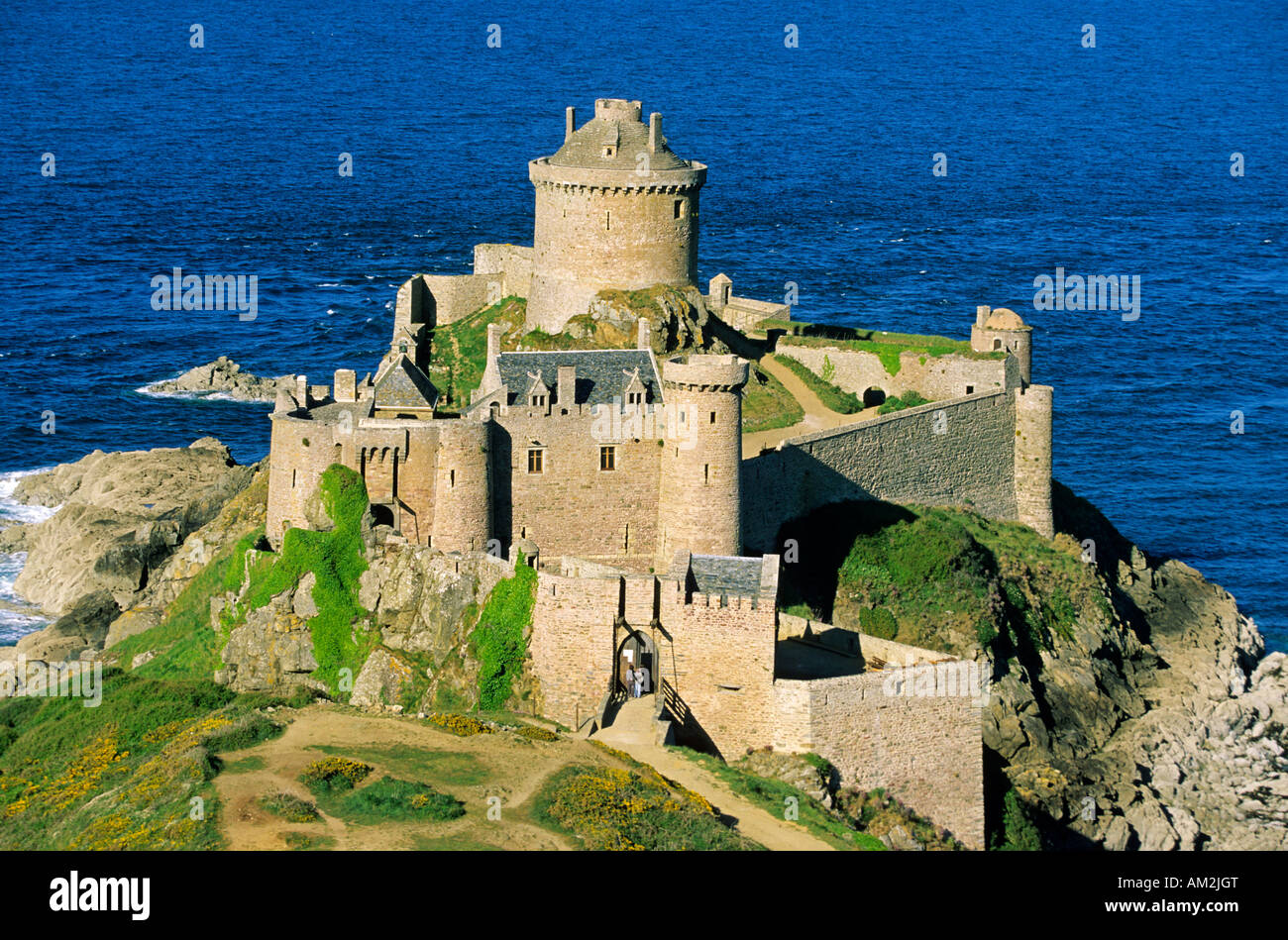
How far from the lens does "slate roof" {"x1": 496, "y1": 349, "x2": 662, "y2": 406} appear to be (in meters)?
64.9

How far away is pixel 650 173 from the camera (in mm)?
75812

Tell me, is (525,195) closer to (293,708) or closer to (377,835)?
(293,708)

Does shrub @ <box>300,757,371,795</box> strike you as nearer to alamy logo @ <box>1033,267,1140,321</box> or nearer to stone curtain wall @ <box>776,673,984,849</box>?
stone curtain wall @ <box>776,673,984,849</box>

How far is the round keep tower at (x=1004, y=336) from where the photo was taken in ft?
268

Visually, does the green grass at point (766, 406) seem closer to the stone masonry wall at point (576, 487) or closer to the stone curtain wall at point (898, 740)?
the stone masonry wall at point (576, 487)

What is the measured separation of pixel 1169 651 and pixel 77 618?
1758 inches

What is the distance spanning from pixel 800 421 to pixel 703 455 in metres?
13.9

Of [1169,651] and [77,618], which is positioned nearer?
[77,618]

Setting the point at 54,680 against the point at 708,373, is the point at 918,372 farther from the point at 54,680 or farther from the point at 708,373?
the point at 54,680

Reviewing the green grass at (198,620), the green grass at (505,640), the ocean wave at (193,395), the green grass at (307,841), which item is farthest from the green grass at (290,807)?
the ocean wave at (193,395)

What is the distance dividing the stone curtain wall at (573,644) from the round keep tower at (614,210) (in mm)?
21173

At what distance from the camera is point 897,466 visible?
250 feet

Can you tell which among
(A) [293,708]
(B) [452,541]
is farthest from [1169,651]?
(A) [293,708]

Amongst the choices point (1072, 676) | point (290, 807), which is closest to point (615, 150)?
point (1072, 676)
